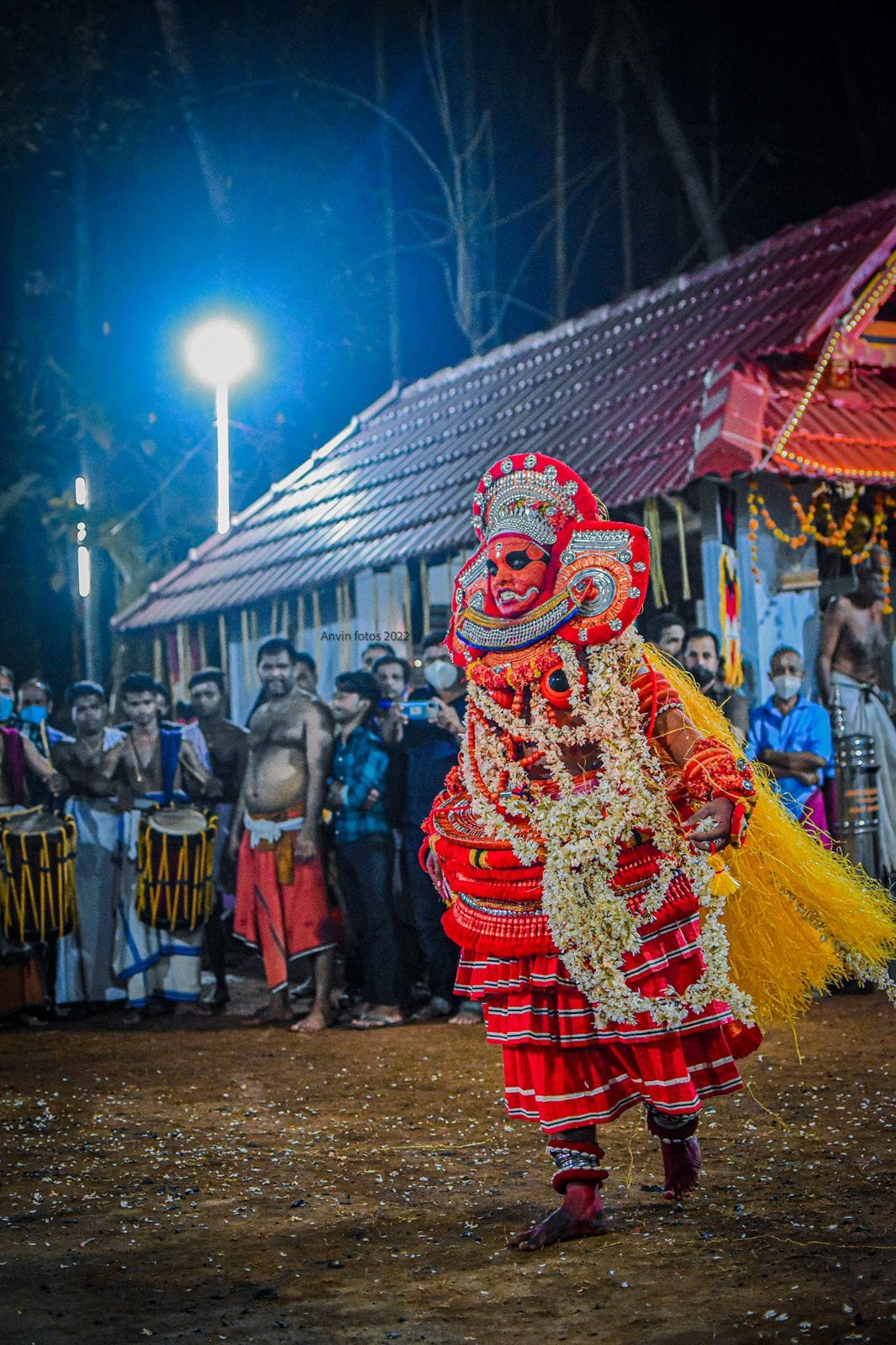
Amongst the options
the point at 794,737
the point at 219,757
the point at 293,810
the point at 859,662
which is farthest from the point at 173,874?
the point at 859,662

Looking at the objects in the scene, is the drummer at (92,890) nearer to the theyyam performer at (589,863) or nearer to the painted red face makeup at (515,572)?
the theyyam performer at (589,863)

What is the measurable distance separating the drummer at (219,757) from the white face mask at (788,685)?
3.30 m

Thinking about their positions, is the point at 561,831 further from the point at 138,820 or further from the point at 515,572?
the point at 138,820

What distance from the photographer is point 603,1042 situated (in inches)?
167

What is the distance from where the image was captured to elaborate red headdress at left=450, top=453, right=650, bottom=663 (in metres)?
4.37

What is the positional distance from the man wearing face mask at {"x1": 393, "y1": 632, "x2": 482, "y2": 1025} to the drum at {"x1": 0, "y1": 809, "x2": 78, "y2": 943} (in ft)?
6.74

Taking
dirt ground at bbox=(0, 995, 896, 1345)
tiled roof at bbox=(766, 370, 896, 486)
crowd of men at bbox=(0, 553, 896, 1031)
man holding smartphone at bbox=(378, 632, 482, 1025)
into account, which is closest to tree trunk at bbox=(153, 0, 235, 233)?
tiled roof at bbox=(766, 370, 896, 486)

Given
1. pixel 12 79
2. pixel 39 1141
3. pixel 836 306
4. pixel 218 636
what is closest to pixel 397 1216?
pixel 39 1141

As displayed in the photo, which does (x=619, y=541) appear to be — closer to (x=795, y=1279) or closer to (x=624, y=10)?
(x=795, y=1279)

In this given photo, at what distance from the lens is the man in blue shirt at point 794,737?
8.81 meters

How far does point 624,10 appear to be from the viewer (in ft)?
69.7

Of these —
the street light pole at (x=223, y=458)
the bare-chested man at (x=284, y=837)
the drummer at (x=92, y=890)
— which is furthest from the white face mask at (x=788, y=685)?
the street light pole at (x=223, y=458)

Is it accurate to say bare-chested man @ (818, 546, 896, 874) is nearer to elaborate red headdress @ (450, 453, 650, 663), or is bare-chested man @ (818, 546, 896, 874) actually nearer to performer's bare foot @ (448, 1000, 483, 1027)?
performer's bare foot @ (448, 1000, 483, 1027)

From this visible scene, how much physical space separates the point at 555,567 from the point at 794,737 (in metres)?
4.81
